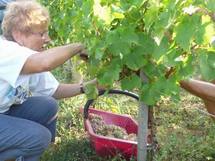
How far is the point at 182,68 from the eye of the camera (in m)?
1.94

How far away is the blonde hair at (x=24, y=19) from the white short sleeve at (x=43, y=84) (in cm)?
39

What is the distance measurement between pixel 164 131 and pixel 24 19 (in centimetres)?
156

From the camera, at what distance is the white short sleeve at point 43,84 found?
3.13m

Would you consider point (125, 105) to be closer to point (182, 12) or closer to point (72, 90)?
point (72, 90)

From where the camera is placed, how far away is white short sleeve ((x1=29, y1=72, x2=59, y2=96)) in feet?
10.3

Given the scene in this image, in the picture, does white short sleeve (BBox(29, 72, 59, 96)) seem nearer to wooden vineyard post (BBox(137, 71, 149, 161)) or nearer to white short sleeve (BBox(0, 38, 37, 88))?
white short sleeve (BBox(0, 38, 37, 88))

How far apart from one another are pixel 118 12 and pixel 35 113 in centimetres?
139

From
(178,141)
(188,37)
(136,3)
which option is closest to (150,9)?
(136,3)

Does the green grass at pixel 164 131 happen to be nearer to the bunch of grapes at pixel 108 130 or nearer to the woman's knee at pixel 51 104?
the bunch of grapes at pixel 108 130

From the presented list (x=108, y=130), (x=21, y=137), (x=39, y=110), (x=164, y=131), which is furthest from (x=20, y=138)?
(x=164, y=131)

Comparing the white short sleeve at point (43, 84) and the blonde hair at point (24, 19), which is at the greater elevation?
the blonde hair at point (24, 19)

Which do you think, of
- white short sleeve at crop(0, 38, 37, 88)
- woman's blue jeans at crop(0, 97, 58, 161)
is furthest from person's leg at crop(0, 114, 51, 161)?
white short sleeve at crop(0, 38, 37, 88)

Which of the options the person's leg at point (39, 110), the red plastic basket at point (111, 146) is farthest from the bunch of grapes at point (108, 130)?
the person's leg at point (39, 110)

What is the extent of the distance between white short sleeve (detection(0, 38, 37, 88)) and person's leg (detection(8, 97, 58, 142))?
505 millimetres
